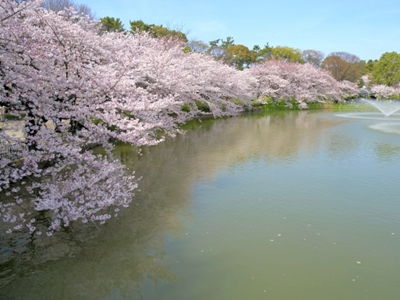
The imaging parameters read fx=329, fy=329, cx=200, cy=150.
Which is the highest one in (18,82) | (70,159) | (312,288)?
(18,82)

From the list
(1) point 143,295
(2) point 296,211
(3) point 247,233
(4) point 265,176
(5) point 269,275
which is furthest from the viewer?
(4) point 265,176

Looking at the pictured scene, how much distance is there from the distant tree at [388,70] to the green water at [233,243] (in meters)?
40.8

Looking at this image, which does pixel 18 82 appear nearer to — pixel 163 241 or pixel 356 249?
pixel 163 241

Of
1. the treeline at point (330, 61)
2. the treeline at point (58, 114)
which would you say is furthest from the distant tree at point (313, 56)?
the treeline at point (58, 114)

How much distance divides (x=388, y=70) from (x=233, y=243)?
46.3m

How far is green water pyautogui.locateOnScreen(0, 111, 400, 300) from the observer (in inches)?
141

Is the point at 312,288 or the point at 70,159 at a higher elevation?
the point at 70,159

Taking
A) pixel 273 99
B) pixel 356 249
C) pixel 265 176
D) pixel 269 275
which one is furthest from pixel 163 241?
pixel 273 99

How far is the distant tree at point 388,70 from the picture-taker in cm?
4194

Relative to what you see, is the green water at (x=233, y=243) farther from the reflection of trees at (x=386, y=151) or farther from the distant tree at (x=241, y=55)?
the distant tree at (x=241, y=55)

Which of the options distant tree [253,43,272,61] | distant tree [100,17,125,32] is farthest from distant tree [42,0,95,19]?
distant tree [253,43,272,61]

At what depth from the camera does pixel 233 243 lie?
14.8ft

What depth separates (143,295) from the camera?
3.50 meters

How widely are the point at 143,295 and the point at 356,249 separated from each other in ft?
9.19
